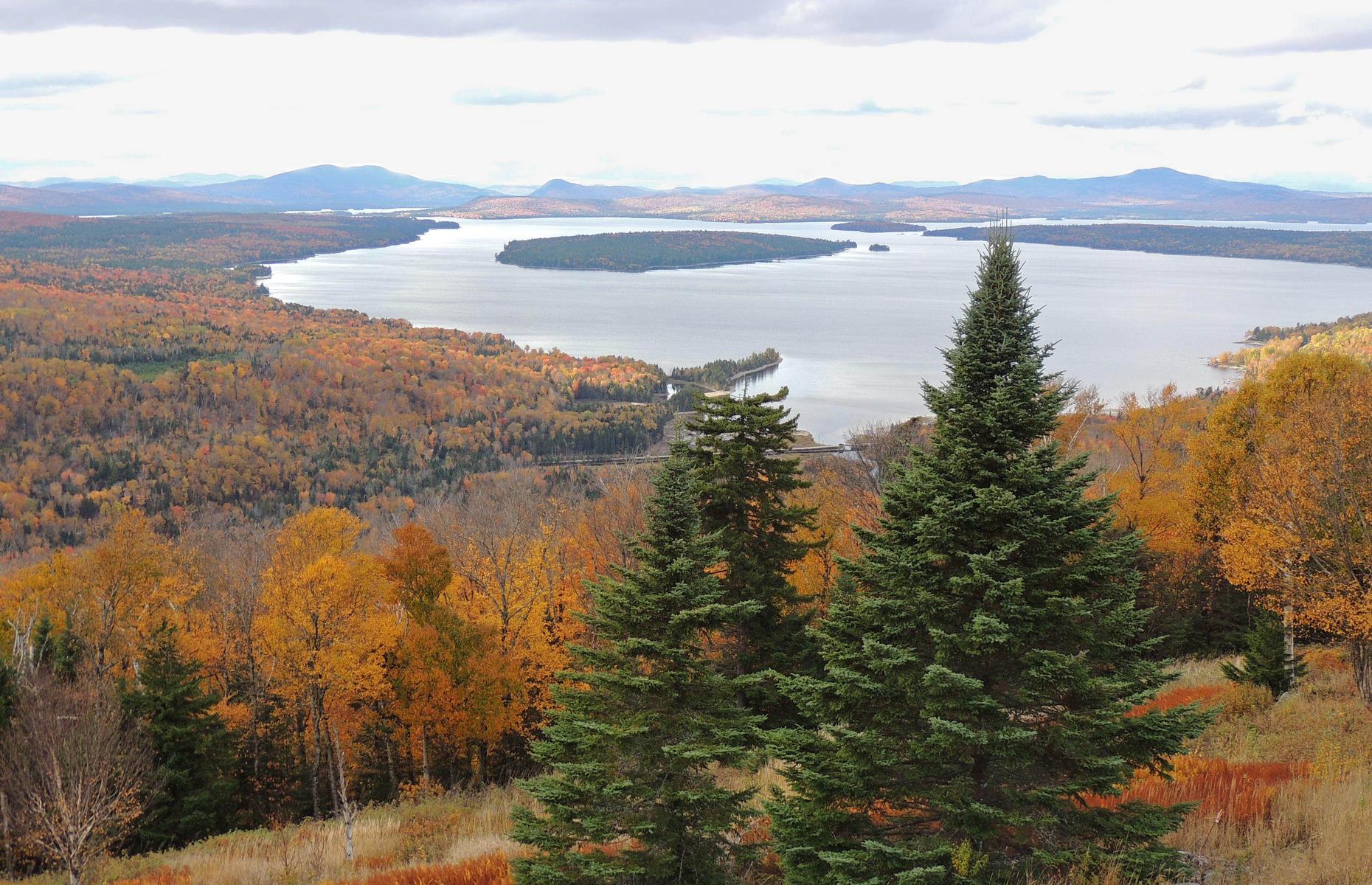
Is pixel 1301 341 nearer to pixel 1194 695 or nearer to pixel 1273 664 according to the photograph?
pixel 1194 695

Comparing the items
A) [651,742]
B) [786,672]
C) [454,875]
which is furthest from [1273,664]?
[454,875]

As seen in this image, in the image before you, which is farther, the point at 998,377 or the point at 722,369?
the point at 722,369

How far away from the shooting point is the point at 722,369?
416 feet

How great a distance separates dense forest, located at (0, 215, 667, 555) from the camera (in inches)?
3991

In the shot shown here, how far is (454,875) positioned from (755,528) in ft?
24.5

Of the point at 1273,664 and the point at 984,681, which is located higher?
the point at 984,681

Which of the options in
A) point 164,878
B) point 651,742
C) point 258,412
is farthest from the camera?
point 258,412

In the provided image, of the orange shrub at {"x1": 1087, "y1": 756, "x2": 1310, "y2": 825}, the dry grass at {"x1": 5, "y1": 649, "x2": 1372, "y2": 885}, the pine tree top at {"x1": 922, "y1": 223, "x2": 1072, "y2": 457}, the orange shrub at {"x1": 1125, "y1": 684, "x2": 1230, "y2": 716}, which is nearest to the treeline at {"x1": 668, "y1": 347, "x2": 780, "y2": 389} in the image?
the orange shrub at {"x1": 1125, "y1": 684, "x2": 1230, "y2": 716}

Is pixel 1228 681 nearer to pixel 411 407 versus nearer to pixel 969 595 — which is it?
pixel 969 595

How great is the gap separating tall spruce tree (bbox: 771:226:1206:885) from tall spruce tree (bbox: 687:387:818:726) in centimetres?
716

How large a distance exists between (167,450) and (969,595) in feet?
397

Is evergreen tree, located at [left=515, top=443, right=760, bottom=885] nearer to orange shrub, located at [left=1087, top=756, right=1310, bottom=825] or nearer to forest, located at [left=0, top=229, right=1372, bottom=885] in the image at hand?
forest, located at [left=0, top=229, right=1372, bottom=885]

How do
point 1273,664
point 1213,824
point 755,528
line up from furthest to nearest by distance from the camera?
point 1273,664, point 755,528, point 1213,824

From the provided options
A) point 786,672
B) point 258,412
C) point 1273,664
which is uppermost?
point 786,672
